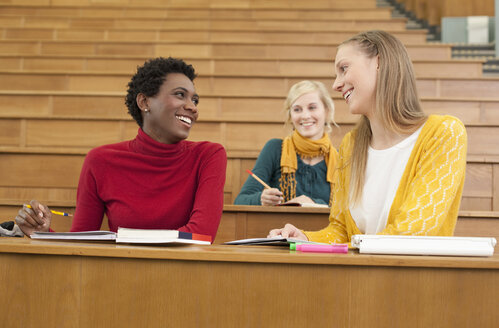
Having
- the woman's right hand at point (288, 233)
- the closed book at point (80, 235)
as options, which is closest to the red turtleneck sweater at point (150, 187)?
the woman's right hand at point (288, 233)

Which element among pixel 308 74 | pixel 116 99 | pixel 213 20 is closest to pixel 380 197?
pixel 116 99

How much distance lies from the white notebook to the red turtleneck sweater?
0.93 feet

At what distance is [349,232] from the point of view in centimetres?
61

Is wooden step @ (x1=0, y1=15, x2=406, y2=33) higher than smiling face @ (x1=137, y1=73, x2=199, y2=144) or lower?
higher

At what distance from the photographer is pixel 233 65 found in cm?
173

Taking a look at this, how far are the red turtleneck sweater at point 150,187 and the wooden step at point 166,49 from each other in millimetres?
1193

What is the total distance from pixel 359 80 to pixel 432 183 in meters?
0.14

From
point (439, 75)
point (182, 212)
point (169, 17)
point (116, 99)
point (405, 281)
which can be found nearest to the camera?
point (405, 281)

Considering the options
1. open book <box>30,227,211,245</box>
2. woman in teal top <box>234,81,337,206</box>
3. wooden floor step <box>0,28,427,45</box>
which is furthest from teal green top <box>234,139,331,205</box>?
wooden floor step <box>0,28,427,45</box>

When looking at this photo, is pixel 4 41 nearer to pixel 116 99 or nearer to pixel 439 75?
pixel 116 99

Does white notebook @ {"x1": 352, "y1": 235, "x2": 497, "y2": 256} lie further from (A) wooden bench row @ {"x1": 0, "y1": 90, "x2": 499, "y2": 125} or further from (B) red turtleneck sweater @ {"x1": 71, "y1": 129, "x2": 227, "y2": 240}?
(A) wooden bench row @ {"x1": 0, "y1": 90, "x2": 499, "y2": 125}

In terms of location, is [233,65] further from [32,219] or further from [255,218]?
[32,219]

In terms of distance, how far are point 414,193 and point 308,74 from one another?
3.82 feet

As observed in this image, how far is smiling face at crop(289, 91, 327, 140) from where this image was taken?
1.02 m
